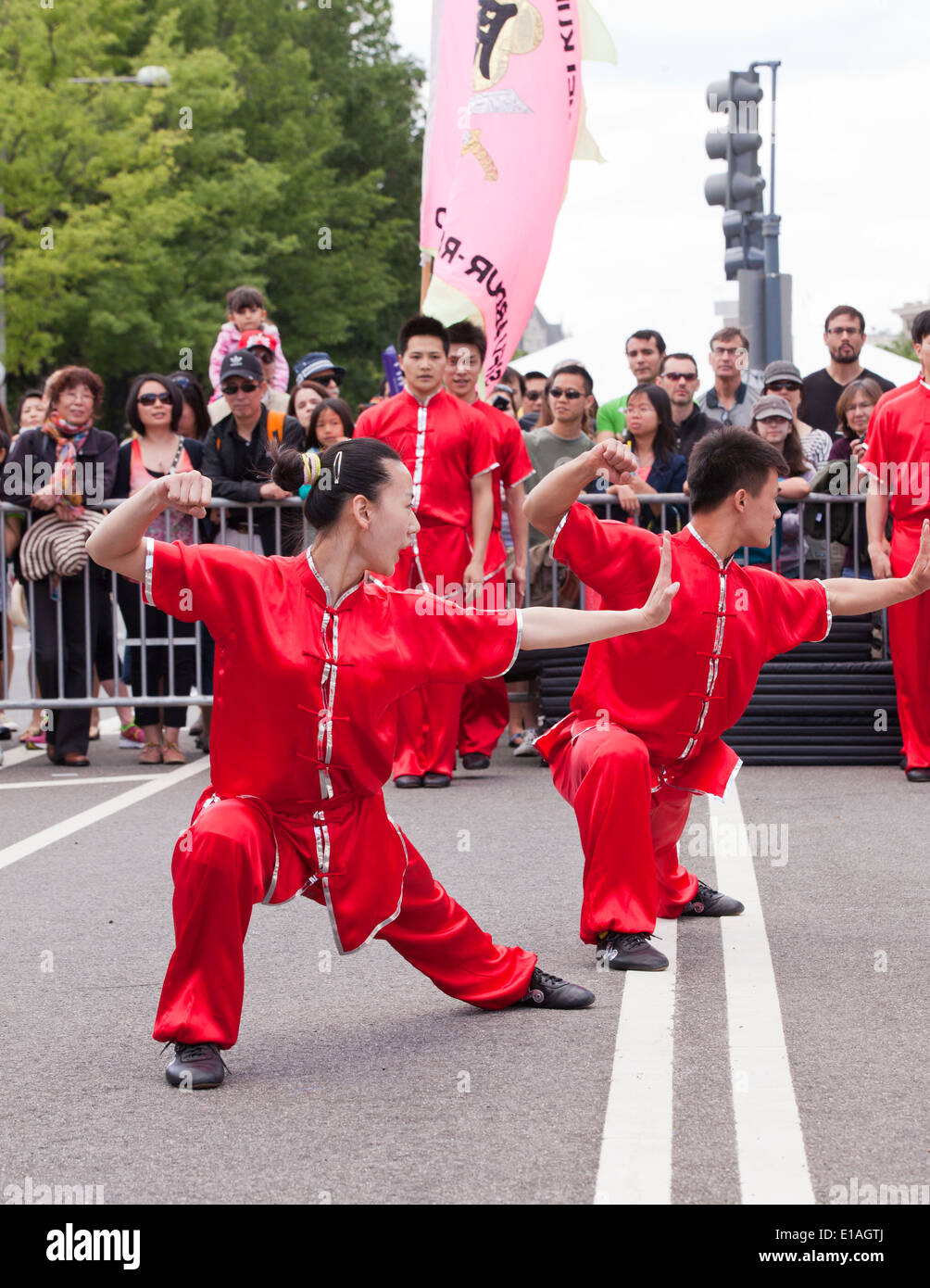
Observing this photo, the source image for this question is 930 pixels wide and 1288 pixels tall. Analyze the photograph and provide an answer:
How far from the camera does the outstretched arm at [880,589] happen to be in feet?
16.7

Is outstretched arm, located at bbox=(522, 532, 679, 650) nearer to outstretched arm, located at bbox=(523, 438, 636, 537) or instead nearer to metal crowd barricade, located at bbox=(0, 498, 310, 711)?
outstretched arm, located at bbox=(523, 438, 636, 537)

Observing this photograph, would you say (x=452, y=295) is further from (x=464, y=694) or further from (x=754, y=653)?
(x=754, y=653)

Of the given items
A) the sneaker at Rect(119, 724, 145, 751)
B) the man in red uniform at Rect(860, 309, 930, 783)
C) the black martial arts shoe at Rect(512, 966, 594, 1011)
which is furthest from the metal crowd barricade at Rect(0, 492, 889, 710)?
the black martial arts shoe at Rect(512, 966, 594, 1011)

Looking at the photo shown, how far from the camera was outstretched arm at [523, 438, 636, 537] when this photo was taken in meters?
4.91

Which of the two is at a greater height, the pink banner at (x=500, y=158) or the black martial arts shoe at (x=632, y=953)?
the pink banner at (x=500, y=158)

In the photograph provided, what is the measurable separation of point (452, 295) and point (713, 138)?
16.6 ft

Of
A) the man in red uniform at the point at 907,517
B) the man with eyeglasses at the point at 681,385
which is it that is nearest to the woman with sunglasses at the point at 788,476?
the man in red uniform at the point at 907,517

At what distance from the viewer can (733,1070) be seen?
4.33 metres

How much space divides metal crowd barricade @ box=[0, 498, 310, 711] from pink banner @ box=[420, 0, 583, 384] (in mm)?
1598

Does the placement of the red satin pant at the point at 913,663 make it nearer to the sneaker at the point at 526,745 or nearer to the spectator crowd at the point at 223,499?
the spectator crowd at the point at 223,499

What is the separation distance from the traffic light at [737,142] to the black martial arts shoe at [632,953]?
30.5 ft

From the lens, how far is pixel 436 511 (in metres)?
8.95

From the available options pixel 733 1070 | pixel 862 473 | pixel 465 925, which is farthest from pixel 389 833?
pixel 862 473

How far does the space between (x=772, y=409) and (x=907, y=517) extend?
46.0 inches
